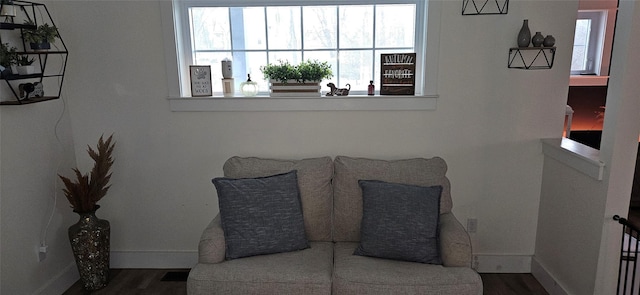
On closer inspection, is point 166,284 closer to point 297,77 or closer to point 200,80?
point 200,80

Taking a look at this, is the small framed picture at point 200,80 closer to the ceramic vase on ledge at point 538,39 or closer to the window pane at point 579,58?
the ceramic vase on ledge at point 538,39

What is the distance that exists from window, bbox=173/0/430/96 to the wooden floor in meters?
1.34

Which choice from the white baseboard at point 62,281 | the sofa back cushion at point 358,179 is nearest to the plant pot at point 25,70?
the white baseboard at point 62,281

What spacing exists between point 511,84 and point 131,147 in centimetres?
268

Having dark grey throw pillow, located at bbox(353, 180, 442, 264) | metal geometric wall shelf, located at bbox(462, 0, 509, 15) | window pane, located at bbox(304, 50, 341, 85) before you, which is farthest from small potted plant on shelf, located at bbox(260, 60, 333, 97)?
metal geometric wall shelf, located at bbox(462, 0, 509, 15)

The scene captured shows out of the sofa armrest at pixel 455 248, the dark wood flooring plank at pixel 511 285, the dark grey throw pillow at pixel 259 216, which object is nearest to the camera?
the sofa armrest at pixel 455 248

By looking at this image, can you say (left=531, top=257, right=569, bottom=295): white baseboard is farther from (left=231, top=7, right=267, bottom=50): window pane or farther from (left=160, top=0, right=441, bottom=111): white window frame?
(left=231, top=7, right=267, bottom=50): window pane

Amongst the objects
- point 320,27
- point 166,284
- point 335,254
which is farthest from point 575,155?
point 166,284

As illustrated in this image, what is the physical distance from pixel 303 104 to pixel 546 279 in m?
2.02

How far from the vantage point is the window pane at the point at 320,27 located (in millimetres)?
3031

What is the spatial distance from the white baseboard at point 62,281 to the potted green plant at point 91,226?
6.7 inches

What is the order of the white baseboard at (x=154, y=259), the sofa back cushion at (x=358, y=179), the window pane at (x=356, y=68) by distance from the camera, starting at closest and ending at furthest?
1. the sofa back cushion at (x=358, y=179)
2. the window pane at (x=356, y=68)
3. the white baseboard at (x=154, y=259)

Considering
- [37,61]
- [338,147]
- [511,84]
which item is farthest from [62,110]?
[511,84]

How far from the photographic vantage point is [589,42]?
5.02m
